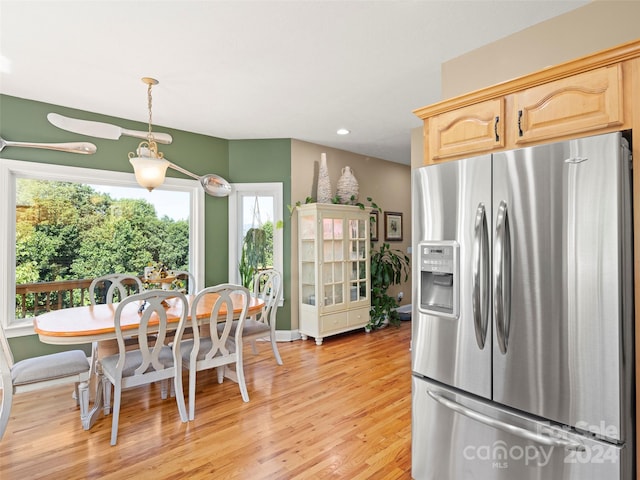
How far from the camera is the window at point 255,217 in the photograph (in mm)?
4918

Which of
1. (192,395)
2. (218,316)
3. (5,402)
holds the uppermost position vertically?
(218,316)

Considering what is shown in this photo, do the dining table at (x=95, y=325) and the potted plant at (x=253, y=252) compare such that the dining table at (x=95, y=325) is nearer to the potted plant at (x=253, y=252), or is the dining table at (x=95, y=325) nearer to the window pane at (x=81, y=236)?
the window pane at (x=81, y=236)

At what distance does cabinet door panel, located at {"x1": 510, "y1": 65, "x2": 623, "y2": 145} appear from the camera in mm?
1439

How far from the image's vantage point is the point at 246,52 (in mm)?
2613

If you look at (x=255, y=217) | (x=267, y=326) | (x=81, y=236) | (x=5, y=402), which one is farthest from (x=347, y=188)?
(x=5, y=402)

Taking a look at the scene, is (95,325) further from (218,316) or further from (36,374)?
(218,316)

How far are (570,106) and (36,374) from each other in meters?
3.42

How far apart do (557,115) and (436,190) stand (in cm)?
60

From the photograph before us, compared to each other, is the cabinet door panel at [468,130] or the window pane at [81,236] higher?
the cabinet door panel at [468,130]

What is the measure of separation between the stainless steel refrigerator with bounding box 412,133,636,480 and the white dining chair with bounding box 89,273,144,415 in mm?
2323

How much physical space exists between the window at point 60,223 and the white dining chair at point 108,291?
17cm

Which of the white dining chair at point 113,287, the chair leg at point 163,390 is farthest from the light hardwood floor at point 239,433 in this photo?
the white dining chair at point 113,287

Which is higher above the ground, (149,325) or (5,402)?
(149,325)

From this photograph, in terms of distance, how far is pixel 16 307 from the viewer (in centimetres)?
354
